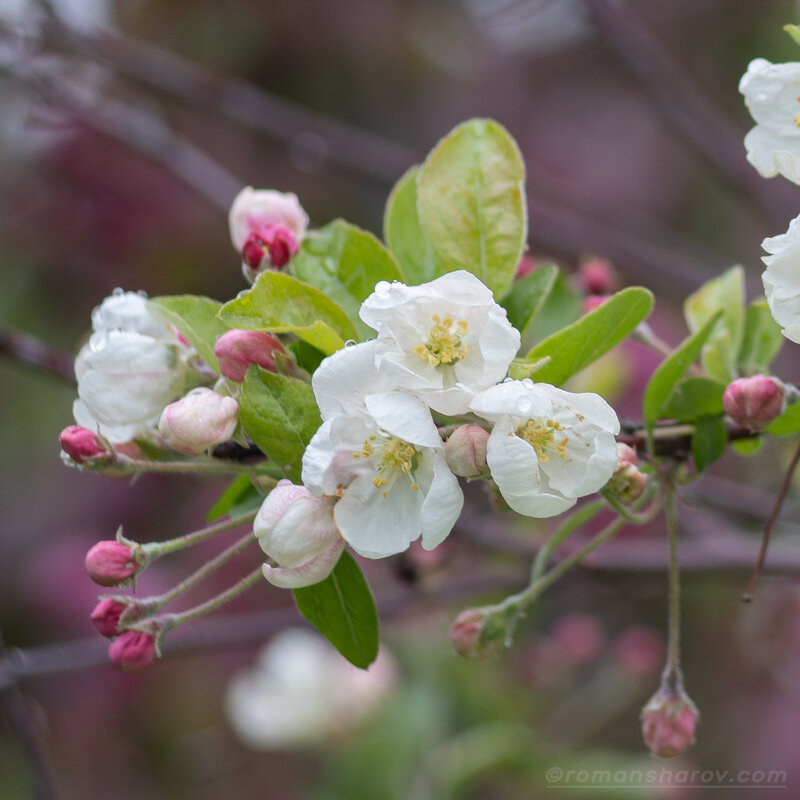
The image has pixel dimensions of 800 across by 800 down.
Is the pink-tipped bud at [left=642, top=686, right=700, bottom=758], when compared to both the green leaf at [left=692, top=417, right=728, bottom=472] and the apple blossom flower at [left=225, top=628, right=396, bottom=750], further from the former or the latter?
the apple blossom flower at [left=225, top=628, right=396, bottom=750]

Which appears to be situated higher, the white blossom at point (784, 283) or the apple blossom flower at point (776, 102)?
the apple blossom flower at point (776, 102)

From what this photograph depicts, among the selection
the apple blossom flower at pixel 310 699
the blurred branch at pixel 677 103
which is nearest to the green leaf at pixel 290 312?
the blurred branch at pixel 677 103

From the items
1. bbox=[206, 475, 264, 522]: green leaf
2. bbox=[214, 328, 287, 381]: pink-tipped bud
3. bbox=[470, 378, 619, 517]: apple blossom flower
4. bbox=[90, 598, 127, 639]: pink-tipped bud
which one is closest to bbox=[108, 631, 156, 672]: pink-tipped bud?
bbox=[90, 598, 127, 639]: pink-tipped bud

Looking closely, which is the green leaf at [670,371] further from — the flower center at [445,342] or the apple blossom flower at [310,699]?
the apple blossom flower at [310,699]

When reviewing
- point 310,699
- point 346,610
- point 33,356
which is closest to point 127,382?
point 346,610

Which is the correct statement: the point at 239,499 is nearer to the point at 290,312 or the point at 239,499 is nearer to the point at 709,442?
the point at 290,312

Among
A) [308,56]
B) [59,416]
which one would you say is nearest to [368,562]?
[59,416]

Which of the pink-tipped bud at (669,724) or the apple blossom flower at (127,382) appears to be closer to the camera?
the apple blossom flower at (127,382)
